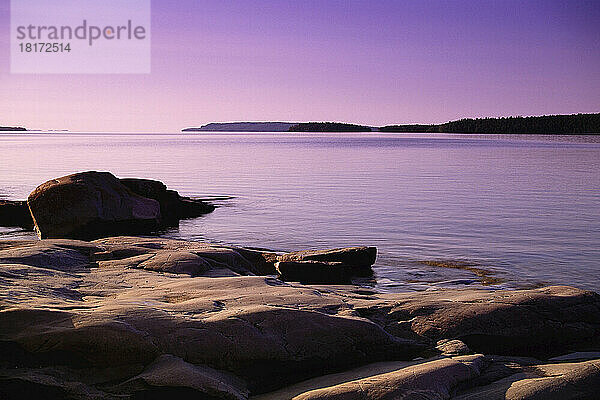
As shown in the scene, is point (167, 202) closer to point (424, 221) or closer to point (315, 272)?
point (424, 221)

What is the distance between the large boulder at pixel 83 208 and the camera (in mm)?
14820

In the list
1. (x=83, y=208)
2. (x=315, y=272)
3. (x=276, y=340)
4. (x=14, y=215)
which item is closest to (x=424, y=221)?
(x=315, y=272)

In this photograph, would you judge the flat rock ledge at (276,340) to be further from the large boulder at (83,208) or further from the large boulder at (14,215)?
the large boulder at (14,215)

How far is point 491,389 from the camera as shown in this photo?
5078mm

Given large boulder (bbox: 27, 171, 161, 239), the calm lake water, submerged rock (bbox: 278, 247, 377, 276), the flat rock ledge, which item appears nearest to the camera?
the flat rock ledge

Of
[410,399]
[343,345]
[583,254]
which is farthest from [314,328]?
[583,254]

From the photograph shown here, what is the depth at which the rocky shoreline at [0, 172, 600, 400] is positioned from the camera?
197 inches

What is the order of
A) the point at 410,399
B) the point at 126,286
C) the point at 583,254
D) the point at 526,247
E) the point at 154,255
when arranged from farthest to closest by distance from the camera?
1. the point at 526,247
2. the point at 583,254
3. the point at 154,255
4. the point at 126,286
5. the point at 410,399

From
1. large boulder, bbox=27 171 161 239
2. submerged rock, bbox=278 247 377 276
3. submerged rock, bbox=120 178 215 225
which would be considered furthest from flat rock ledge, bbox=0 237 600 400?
submerged rock, bbox=120 178 215 225

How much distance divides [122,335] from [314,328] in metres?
1.87

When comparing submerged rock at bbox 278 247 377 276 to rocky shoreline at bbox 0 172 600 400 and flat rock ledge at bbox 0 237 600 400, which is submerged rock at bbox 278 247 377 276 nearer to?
rocky shoreline at bbox 0 172 600 400

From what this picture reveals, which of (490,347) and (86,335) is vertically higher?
(86,335)

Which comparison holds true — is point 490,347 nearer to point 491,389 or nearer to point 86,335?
point 491,389

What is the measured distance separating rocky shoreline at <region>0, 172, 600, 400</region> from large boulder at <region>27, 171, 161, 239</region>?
6.12 m
